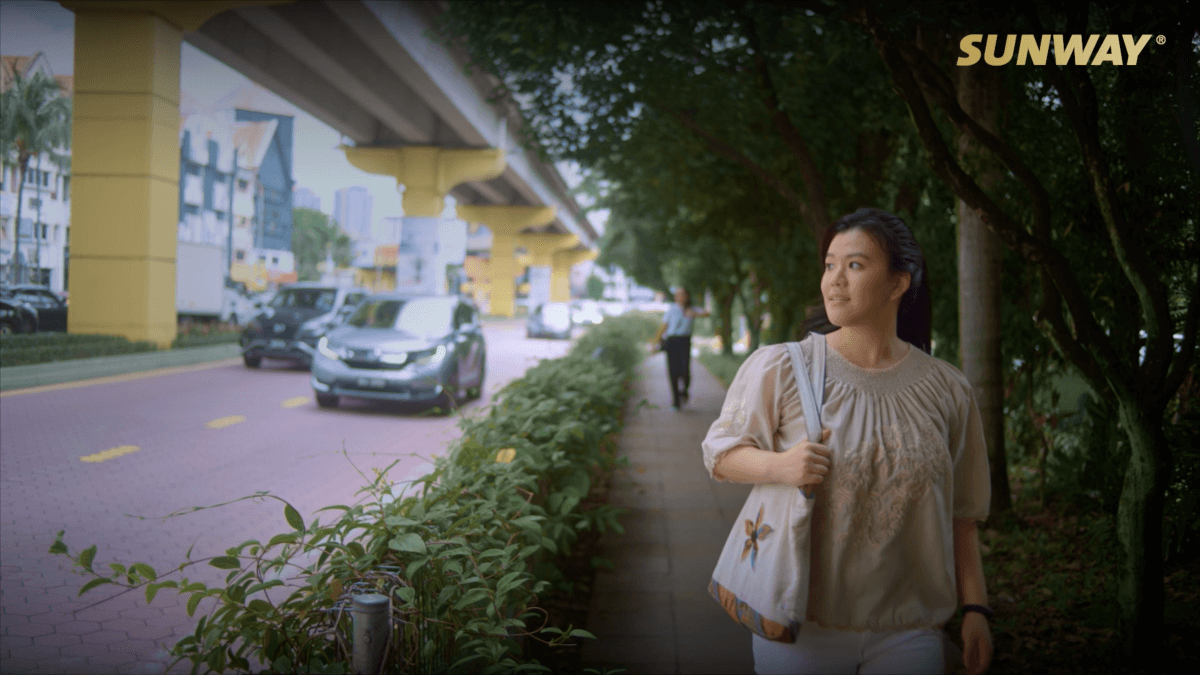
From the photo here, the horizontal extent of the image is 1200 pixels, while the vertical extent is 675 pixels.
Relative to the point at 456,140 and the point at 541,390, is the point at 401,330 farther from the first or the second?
the point at 456,140

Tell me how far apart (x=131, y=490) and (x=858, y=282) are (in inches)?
120

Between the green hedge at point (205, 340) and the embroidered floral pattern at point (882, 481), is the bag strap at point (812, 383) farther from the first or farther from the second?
the green hedge at point (205, 340)

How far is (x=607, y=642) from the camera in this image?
4223 mm

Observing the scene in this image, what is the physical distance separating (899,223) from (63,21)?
3338mm

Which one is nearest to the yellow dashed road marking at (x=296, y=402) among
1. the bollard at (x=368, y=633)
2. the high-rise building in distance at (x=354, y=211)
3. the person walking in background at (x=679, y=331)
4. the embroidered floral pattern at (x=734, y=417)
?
the high-rise building in distance at (x=354, y=211)

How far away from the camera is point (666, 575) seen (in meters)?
5.30

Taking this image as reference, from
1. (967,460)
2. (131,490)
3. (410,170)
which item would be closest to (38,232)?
(131,490)

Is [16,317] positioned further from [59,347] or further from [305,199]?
[305,199]

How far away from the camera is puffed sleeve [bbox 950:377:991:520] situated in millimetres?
2139

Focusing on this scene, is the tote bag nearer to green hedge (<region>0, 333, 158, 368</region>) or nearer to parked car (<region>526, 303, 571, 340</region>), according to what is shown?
green hedge (<region>0, 333, 158, 368</region>)

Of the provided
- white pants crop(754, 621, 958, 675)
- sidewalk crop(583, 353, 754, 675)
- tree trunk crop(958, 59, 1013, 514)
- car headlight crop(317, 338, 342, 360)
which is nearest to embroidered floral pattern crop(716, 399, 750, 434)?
white pants crop(754, 621, 958, 675)

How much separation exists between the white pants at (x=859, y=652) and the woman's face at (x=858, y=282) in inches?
30.7

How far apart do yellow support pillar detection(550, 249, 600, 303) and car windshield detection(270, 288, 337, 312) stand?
58959 mm

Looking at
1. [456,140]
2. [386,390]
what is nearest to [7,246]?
[386,390]
